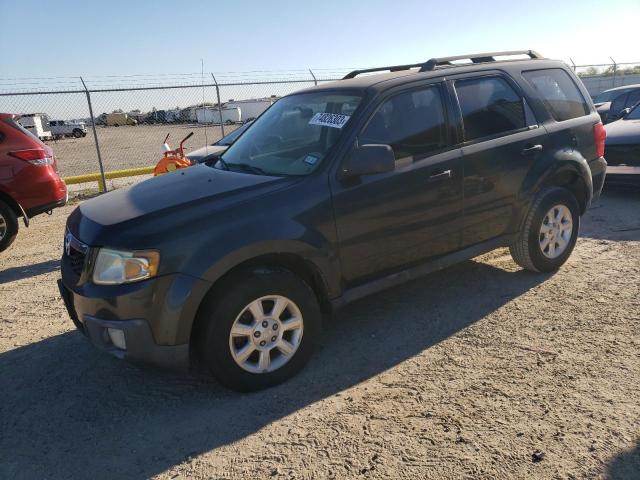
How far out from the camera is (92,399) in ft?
11.1

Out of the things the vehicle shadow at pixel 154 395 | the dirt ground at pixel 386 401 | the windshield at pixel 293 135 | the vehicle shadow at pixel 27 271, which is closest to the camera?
the dirt ground at pixel 386 401

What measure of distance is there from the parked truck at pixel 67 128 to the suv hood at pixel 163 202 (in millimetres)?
41016

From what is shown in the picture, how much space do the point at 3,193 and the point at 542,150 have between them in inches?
244

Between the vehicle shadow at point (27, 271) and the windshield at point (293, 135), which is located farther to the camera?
the vehicle shadow at point (27, 271)

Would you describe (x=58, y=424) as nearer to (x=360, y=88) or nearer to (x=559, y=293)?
(x=360, y=88)

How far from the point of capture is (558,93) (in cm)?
491

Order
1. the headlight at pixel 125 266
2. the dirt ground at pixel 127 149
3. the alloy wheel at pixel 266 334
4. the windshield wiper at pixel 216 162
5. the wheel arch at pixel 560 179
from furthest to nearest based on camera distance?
the dirt ground at pixel 127 149 → the wheel arch at pixel 560 179 → the windshield wiper at pixel 216 162 → the alloy wheel at pixel 266 334 → the headlight at pixel 125 266

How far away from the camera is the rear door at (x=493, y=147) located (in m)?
4.18

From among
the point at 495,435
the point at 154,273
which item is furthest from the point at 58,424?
the point at 495,435

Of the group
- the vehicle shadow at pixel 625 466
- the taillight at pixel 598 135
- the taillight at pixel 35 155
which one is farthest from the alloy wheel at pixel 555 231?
→ the taillight at pixel 35 155

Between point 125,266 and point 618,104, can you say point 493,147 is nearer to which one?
point 125,266

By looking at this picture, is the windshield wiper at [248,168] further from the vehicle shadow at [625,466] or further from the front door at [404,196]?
the vehicle shadow at [625,466]

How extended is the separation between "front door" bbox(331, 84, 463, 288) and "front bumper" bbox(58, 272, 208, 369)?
115 centimetres

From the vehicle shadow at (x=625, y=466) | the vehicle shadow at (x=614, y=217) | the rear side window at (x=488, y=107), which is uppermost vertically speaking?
the rear side window at (x=488, y=107)
